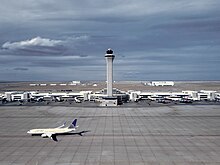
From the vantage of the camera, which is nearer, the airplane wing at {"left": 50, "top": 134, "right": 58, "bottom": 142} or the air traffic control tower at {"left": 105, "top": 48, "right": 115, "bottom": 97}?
the airplane wing at {"left": 50, "top": 134, "right": 58, "bottom": 142}

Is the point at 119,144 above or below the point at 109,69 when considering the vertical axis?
below

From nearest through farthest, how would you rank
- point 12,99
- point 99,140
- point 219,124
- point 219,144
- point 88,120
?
1. point 219,144
2. point 99,140
3. point 219,124
4. point 88,120
5. point 12,99

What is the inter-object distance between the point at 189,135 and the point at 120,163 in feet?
68.9

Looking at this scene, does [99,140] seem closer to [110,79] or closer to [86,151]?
[86,151]

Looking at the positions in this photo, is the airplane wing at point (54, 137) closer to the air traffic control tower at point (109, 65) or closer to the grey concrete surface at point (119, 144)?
the grey concrete surface at point (119, 144)

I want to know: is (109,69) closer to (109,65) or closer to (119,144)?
(109,65)

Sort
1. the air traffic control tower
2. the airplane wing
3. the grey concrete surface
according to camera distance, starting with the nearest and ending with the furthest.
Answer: the grey concrete surface → the airplane wing → the air traffic control tower

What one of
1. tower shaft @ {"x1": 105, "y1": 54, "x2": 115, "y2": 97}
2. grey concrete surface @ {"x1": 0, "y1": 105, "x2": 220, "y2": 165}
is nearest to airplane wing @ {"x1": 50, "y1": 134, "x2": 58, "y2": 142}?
grey concrete surface @ {"x1": 0, "y1": 105, "x2": 220, "y2": 165}

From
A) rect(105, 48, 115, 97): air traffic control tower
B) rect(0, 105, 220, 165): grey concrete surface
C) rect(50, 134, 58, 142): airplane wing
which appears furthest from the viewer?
rect(105, 48, 115, 97): air traffic control tower

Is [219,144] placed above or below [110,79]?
below

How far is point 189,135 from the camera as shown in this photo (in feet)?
159

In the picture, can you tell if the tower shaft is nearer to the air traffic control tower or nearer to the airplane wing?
the air traffic control tower

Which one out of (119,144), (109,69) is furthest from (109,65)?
(119,144)

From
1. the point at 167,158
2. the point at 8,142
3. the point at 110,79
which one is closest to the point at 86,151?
the point at 167,158
